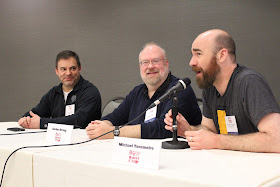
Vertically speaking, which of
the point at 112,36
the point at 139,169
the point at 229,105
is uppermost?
the point at 112,36

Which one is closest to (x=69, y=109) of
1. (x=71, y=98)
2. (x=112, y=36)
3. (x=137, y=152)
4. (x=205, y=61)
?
(x=71, y=98)

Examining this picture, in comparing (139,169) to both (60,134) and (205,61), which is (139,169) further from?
(205,61)

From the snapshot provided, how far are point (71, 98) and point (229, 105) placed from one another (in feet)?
5.72

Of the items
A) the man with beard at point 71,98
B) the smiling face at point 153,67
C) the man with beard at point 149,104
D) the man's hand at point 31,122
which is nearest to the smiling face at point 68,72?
the man with beard at point 71,98

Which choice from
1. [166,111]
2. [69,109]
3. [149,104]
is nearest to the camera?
[166,111]

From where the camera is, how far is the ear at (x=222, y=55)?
1793 millimetres

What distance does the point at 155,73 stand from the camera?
7.79 ft

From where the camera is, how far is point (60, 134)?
70.1 inches

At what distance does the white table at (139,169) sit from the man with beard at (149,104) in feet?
1.11

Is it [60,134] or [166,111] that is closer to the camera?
[60,134]

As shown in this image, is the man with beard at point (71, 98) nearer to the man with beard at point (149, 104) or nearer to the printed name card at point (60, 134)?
the man with beard at point (149, 104)

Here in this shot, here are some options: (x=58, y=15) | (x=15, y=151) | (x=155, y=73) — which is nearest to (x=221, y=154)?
(x=15, y=151)

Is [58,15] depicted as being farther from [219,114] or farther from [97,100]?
[219,114]

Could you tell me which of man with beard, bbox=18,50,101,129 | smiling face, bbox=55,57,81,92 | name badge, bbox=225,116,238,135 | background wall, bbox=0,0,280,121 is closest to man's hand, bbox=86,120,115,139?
name badge, bbox=225,116,238,135
